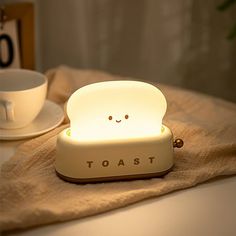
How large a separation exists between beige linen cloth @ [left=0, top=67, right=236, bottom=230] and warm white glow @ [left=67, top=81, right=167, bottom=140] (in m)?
0.07

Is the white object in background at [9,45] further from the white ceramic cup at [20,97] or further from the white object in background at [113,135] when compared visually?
the white object in background at [113,135]

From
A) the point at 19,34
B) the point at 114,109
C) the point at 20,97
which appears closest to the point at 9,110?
the point at 20,97

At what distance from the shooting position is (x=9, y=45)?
981mm

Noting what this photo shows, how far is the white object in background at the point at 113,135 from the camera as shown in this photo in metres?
0.62

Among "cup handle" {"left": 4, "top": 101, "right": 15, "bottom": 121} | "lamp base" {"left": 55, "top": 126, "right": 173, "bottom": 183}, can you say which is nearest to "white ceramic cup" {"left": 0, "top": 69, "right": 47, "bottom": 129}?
"cup handle" {"left": 4, "top": 101, "right": 15, "bottom": 121}

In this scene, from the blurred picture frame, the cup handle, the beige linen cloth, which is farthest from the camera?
the blurred picture frame

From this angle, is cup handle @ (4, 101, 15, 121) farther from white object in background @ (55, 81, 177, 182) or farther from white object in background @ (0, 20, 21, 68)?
white object in background @ (0, 20, 21, 68)

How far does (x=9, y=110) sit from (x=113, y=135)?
0.19m

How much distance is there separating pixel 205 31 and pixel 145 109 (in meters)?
0.60

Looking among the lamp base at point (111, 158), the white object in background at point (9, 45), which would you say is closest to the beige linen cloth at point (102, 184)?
the lamp base at point (111, 158)

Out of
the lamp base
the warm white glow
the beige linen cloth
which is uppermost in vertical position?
the warm white glow

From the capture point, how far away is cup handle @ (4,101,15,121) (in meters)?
0.73

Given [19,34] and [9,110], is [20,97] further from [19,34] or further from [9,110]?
[19,34]

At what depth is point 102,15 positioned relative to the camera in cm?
112
